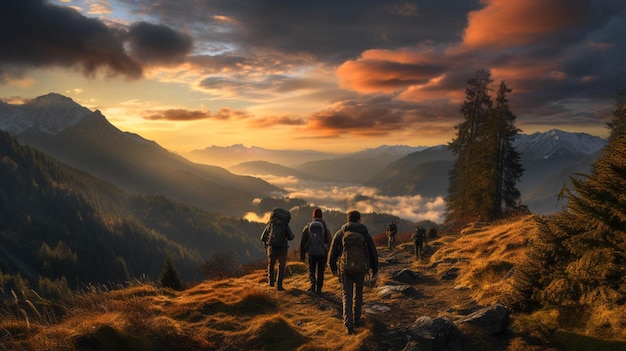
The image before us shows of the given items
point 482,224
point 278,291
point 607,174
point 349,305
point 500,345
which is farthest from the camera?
point 482,224

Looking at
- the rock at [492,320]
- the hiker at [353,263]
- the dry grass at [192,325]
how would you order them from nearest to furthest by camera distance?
1. the dry grass at [192,325]
2. the rock at [492,320]
3. the hiker at [353,263]

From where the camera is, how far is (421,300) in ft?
41.0

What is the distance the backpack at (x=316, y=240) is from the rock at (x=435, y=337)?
4.73 meters

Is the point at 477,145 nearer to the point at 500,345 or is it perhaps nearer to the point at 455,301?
the point at 455,301

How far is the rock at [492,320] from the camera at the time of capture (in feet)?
26.4

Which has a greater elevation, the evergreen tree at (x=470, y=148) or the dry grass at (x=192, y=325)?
the evergreen tree at (x=470, y=148)

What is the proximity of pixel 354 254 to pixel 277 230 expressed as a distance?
4.90 metres

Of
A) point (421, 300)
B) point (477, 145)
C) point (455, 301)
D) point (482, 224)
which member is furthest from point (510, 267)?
point (477, 145)

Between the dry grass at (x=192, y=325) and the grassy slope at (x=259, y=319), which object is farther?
the grassy slope at (x=259, y=319)

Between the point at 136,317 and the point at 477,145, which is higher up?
the point at 477,145

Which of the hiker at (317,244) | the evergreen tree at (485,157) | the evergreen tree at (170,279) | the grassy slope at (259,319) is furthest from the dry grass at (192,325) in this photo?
the evergreen tree at (485,157)

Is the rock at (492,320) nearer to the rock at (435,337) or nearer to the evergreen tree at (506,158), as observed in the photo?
the rock at (435,337)

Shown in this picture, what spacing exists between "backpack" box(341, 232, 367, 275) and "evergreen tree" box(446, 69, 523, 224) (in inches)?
1227

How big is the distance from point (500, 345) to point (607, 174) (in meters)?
4.64
